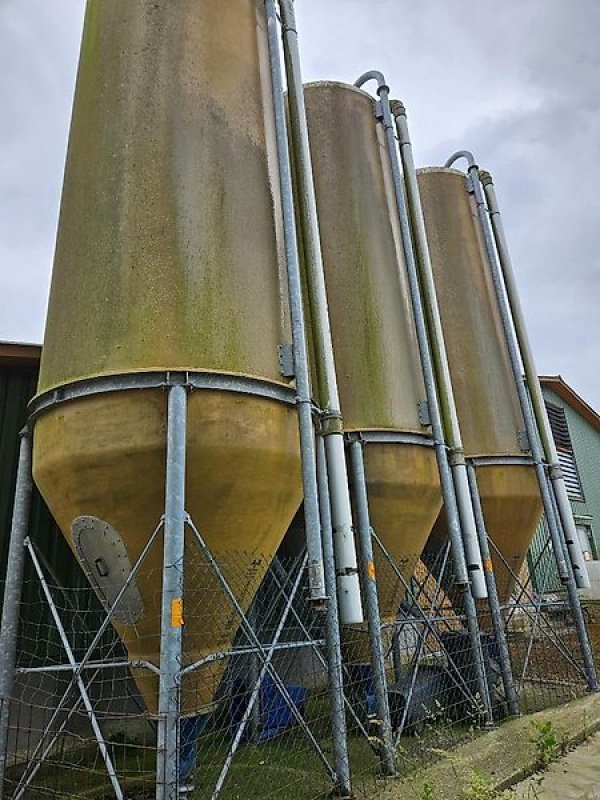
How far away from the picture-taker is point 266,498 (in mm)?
4934

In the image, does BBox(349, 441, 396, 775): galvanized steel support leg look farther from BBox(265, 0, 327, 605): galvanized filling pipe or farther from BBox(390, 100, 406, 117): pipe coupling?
BBox(390, 100, 406, 117): pipe coupling

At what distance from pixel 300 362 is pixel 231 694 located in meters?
3.81

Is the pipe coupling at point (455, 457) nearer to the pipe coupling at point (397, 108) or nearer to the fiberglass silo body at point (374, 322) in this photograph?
the fiberglass silo body at point (374, 322)

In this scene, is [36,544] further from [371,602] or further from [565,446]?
[565,446]

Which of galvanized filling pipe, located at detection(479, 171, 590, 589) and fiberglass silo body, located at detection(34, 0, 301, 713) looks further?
galvanized filling pipe, located at detection(479, 171, 590, 589)

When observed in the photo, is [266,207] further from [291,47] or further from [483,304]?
[483,304]

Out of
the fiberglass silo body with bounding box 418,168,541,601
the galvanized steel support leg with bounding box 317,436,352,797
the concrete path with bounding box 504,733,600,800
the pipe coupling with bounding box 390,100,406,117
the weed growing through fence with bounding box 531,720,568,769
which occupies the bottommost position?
the concrete path with bounding box 504,733,600,800

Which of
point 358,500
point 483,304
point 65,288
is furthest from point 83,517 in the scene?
point 483,304

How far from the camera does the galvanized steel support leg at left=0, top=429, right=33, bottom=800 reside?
15.8ft

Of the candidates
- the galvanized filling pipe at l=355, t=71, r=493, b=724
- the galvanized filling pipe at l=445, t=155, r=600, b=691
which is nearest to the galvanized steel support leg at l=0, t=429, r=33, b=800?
the galvanized filling pipe at l=355, t=71, r=493, b=724

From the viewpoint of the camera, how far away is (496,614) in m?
7.97

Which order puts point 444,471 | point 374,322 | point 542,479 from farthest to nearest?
point 542,479
point 374,322
point 444,471

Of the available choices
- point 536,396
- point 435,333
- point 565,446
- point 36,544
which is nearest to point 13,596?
point 36,544

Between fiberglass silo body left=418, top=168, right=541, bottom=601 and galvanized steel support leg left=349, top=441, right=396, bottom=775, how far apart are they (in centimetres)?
256
